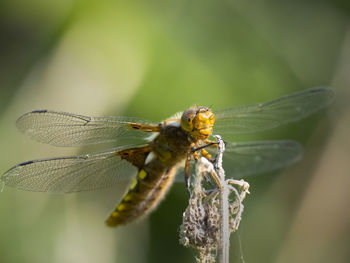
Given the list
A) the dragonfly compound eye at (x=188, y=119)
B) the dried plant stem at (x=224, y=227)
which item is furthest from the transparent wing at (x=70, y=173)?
the dried plant stem at (x=224, y=227)

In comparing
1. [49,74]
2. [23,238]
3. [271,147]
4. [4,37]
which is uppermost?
[4,37]

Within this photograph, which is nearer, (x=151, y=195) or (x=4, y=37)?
(x=151, y=195)

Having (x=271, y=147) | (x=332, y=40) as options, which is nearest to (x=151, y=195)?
(x=271, y=147)

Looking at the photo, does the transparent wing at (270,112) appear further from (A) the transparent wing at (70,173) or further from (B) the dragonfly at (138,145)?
(A) the transparent wing at (70,173)

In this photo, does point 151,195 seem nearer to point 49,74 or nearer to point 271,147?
point 271,147

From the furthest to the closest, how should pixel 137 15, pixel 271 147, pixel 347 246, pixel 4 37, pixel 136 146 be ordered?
pixel 4 37
pixel 137 15
pixel 347 246
pixel 271 147
pixel 136 146

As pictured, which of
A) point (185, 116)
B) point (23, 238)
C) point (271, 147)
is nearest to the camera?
point (185, 116)

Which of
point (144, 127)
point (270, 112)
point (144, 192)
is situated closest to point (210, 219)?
point (144, 127)
